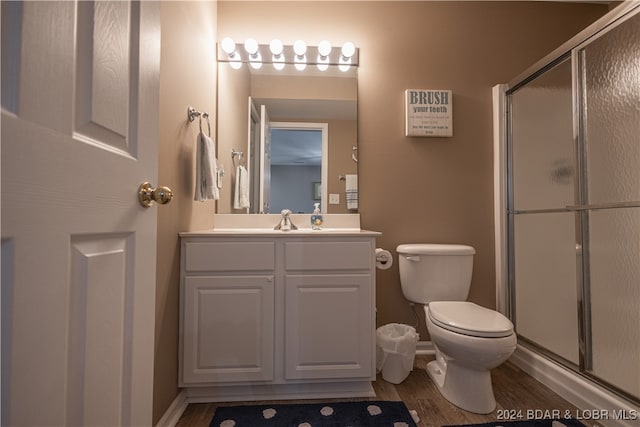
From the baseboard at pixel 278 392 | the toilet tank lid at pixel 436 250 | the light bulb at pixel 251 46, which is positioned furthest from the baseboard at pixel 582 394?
the light bulb at pixel 251 46

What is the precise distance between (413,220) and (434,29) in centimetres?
137

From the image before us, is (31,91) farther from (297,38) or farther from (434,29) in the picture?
(434,29)

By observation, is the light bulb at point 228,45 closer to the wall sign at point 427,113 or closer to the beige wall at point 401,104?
the beige wall at point 401,104

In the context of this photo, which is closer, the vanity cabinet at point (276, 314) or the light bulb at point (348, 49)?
the vanity cabinet at point (276, 314)

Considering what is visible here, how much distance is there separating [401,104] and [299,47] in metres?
0.80

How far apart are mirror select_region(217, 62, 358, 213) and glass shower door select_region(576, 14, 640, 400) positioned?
1.28 metres

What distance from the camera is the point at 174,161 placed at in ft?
4.35

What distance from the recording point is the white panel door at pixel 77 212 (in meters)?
0.38

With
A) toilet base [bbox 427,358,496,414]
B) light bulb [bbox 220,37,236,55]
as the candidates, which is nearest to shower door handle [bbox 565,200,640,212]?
toilet base [bbox 427,358,496,414]

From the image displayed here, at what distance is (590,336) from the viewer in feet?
4.82

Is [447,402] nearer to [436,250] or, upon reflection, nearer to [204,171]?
[436,250]

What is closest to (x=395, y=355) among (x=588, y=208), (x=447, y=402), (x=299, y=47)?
(x=447, y=402)

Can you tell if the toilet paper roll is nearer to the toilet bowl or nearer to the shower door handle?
the toilet bowl

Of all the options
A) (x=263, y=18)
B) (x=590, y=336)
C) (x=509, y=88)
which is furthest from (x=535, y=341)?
(x=263, y=18)
